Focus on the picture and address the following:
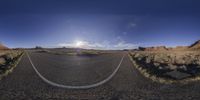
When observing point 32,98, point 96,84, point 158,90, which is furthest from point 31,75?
point 158,90

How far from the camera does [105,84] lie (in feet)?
64.1

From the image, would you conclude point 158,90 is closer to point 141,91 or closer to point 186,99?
point 141,91

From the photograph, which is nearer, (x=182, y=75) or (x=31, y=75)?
(x=182, y=75)

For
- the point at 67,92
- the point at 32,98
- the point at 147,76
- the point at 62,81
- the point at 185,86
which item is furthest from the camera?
the point at 147,76

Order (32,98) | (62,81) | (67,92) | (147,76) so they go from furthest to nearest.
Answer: (147,76), (62,81), (67,92), (32,98)

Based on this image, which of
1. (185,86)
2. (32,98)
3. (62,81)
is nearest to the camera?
(32,98)

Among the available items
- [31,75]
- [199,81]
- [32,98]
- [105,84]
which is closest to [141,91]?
[105,84]

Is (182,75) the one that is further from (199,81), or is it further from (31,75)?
(31,75)

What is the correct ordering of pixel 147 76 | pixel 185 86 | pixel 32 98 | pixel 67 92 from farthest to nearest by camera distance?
pixel 147 76 → pixel 185 86 → pixel 67 92 → pixel 32 98

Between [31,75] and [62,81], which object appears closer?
[62,81]

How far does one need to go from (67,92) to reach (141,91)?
13.2ft

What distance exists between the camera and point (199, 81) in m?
19.6

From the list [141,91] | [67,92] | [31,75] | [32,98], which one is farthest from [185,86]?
A: [31,75]

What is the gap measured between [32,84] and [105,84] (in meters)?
4.38
